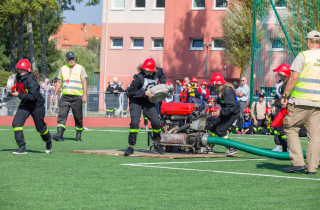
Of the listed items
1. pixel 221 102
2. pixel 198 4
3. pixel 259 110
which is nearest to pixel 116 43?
pixel 198 4

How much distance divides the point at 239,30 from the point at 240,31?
0.35 feet

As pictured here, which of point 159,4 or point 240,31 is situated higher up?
point 159,4

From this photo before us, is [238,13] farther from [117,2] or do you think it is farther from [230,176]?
[230,176]

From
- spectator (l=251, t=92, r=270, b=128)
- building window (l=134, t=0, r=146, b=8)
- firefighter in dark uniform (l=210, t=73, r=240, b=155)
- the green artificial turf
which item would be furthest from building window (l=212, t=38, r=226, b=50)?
the green artificial turf

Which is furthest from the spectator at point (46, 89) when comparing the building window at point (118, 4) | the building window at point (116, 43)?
the building window at point (118, 4)

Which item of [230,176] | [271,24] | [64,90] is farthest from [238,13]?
[230,176]

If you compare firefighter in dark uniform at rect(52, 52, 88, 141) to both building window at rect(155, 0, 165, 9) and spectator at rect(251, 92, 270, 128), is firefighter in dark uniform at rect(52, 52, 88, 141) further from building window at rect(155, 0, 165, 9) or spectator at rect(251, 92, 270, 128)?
building window at rect(155, 0, 165, 9)

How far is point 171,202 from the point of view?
5.18 metres

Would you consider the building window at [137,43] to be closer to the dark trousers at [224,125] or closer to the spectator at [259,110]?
the spectator at [259,110]

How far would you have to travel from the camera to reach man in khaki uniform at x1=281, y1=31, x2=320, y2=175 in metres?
7.46

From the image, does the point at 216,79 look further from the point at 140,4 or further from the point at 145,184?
the point at 140,4

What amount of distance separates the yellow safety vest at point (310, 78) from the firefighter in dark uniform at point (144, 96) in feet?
9.32

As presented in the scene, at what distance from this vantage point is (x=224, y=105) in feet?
33.6

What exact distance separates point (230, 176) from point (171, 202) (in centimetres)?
206
